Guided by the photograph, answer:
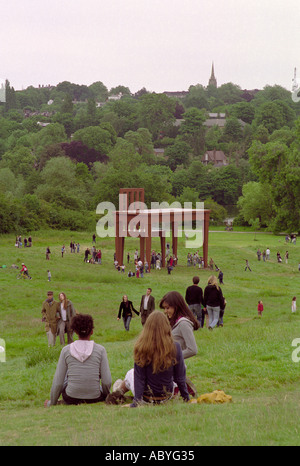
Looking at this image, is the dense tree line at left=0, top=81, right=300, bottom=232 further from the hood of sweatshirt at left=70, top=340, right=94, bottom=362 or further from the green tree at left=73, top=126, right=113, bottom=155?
the hood of sweatshirt at left=70, top=340, right=94, bottom=362

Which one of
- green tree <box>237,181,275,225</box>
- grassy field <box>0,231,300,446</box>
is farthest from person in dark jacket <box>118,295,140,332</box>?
green tree <box>237,181,275,225</box>

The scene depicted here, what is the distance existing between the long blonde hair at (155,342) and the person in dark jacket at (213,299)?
6.96 meters

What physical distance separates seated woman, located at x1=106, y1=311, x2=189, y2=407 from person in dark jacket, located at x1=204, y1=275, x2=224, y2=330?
6.46 m

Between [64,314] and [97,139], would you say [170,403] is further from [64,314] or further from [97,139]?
[97,139]

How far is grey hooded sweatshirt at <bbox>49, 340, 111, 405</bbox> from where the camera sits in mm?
6605

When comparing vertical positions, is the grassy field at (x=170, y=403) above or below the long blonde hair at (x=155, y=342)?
below

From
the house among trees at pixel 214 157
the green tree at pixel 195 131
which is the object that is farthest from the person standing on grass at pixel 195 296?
the green tree at pixel 195 131

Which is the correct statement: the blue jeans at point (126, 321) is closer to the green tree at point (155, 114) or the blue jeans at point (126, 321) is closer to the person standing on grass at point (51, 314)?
the person standing on grass at point (51, 314)

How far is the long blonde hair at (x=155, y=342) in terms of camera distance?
5988 mm

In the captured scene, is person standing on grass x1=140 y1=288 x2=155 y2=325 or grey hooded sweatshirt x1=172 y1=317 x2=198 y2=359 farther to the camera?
person standing on grass x1=140 y1=288 x2=155 y2=325

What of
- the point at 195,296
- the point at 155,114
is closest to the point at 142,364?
the point at 195,296

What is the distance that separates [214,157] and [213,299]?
11685 centimetres

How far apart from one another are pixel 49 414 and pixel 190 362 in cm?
397
